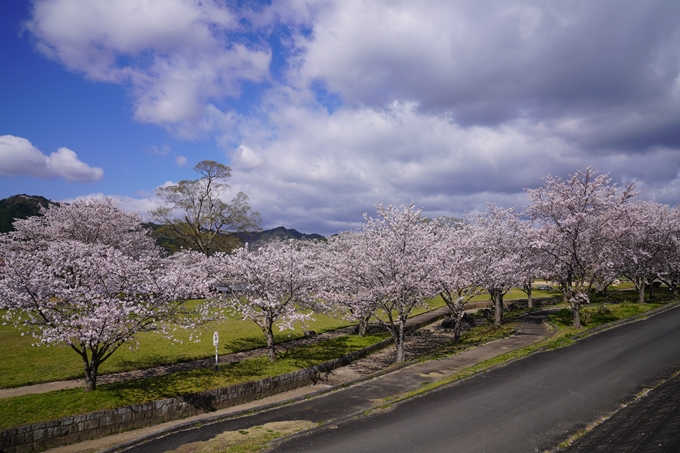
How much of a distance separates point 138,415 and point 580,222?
27417mm

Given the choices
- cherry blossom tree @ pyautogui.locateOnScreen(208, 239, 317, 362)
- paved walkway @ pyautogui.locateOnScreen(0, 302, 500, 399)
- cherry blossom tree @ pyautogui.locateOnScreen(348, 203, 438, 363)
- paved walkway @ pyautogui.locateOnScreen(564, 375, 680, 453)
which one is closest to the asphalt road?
paved walkway @ pyautogui.locateOnScreen(564, 375, 680, 453)

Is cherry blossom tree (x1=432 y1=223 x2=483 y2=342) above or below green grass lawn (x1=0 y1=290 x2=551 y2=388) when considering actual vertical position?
above

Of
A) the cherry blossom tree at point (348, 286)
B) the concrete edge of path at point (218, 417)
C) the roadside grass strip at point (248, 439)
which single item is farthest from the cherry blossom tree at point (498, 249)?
the roadside grass strip at point (248, 439)

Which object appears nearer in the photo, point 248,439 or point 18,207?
point 248,439

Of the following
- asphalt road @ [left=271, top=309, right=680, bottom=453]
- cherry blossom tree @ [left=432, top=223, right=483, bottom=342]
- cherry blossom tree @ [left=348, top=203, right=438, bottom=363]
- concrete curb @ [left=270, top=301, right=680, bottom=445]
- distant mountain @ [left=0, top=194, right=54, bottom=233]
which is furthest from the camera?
distant mountain @ [left=0, top=194, right=54, bottom=233]

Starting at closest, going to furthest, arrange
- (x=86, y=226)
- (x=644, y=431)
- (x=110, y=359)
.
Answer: (x=644, y=431) → (x=110, y=359) → (x=86, y=226)

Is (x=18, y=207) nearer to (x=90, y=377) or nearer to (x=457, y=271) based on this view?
(x=90, y=377)

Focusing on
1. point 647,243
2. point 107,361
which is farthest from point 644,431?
point 647,243

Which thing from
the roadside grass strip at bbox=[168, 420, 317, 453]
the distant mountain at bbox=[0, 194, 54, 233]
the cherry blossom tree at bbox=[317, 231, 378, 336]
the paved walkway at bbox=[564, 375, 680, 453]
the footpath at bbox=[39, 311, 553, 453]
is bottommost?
the footpath at bbox=[39, 311, 553, 453]

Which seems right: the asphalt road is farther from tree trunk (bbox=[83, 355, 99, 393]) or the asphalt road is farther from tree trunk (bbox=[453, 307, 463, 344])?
tree trunk (bbox=[83, 355, 99, 393])

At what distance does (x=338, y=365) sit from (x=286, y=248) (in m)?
8.37

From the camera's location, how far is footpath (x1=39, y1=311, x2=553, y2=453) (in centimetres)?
1269

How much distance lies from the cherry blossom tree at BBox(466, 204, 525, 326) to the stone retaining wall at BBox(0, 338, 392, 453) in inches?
595

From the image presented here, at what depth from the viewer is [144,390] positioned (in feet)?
52.1
